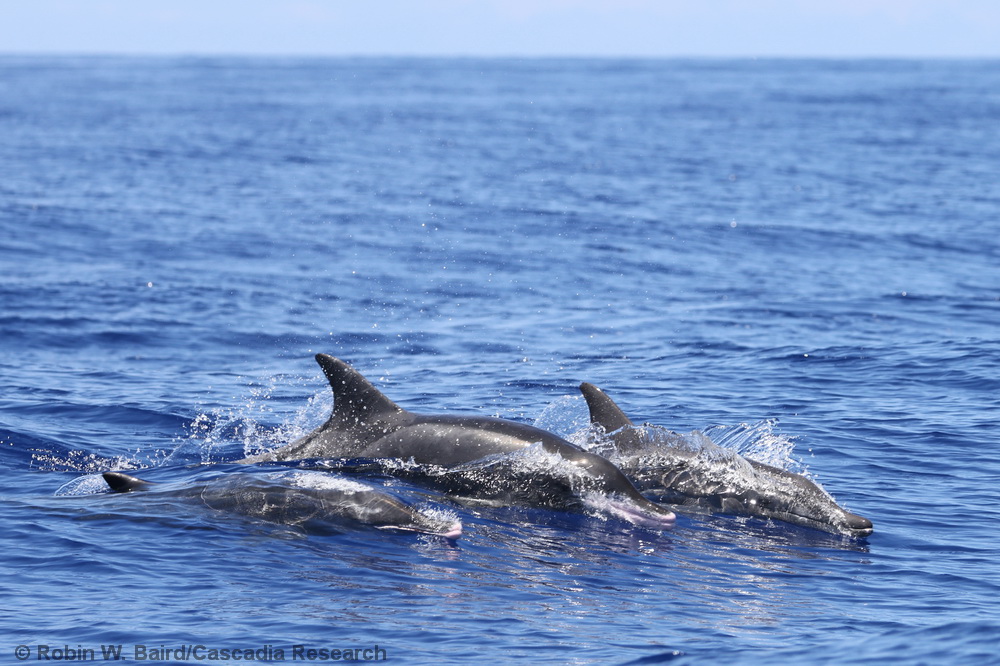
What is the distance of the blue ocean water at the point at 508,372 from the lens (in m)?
Result: 10.9

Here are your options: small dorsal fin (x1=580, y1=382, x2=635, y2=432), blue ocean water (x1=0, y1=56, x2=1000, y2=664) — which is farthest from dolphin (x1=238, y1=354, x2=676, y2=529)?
small dorsal fin (x1=580, y1=382, x2=635, y2=432)

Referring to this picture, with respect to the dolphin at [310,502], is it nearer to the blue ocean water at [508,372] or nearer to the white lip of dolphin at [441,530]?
the white lip of dolphin at [441,530]

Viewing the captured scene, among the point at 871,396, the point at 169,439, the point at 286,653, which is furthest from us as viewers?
the point at 871,396

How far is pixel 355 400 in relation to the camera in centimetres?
1531

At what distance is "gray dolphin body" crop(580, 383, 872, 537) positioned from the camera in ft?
45.7

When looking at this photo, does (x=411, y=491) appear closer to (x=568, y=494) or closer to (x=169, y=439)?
(x=568, y=494)

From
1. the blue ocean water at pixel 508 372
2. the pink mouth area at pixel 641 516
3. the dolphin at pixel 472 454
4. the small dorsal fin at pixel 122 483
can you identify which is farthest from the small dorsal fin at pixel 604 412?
the small dorsal fin at pixel 122 483

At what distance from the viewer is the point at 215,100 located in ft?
358

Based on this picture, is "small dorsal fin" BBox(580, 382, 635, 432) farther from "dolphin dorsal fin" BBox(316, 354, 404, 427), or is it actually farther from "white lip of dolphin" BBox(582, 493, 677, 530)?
"dolphin dorsal fin" BBox(316, 354, 404, 427)

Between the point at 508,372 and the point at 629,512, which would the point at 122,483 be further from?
the point at 508,372

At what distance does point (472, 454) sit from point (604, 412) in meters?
2.07

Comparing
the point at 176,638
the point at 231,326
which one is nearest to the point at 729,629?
the point at 176,638

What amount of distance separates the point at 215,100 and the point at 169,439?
96496 millimetres

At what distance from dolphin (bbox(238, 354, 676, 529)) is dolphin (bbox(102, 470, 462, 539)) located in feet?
3.35
